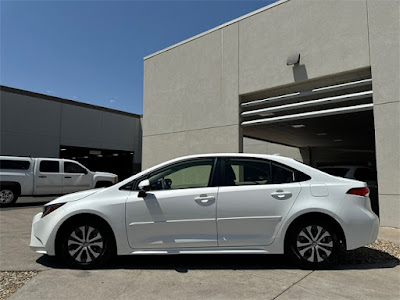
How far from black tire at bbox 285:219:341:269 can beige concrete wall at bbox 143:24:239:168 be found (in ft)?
18.7

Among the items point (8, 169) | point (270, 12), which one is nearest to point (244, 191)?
point (270, 12)

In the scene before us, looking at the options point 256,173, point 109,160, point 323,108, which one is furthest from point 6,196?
point 109,160

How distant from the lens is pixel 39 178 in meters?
12.5

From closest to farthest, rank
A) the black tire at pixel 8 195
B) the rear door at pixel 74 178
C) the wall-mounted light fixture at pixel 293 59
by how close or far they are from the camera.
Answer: the wall-mounted light fixture at pixel 293 59, the black tire at pixel 8 195, the rear door at pixel 74 178

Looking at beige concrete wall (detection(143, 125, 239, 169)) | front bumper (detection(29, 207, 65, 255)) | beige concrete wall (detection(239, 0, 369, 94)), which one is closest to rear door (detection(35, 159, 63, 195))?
beige concrete wall (detection(143, 125, 239, 169))

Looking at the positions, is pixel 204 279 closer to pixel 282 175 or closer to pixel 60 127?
pixel 282 175

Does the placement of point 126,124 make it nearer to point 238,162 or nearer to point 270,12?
point 270,12

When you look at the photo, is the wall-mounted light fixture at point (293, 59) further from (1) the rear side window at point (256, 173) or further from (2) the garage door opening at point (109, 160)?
(2) the garage door opening at point (109, 160)

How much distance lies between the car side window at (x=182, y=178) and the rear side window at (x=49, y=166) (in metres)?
9.73

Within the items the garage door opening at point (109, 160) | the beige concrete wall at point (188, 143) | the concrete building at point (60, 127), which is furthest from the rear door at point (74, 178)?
the garage door opening at point (109, 160)

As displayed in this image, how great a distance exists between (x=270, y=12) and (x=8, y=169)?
10491mm

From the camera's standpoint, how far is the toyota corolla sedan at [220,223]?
419 cm

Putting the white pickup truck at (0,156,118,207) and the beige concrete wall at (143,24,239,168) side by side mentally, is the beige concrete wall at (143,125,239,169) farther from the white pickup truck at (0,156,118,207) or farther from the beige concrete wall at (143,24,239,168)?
the white pickup truck at (0,156,118,207)

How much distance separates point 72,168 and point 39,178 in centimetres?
135
